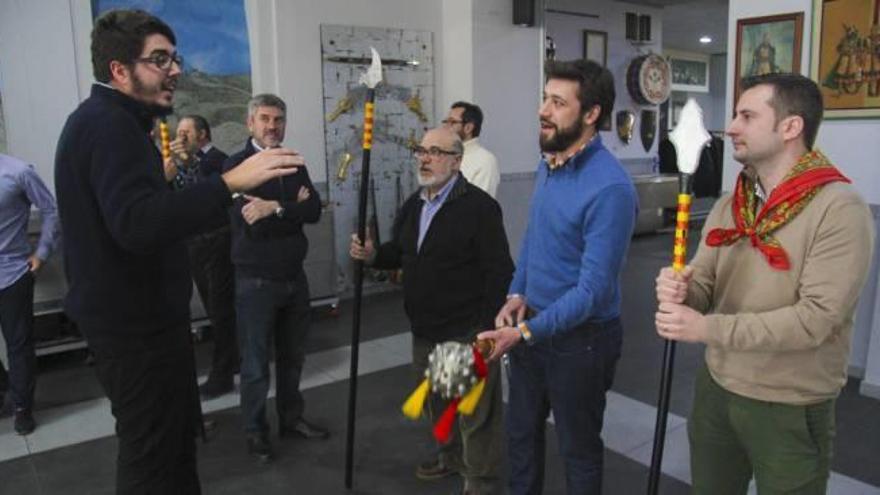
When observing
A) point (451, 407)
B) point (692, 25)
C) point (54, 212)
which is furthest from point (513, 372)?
point (692, 25)

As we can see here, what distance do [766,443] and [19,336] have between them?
135 inches

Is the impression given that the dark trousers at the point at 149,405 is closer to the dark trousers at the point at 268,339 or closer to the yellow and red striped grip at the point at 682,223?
the dark trousers at the point at 268,339

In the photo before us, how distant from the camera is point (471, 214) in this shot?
2453 millimetres

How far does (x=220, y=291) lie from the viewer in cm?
377

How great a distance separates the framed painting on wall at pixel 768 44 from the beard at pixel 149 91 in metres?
3.17

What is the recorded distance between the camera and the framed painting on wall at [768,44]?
12.5ft

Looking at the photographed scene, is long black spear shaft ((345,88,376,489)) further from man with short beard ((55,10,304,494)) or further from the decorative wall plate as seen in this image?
the decorative wall plate

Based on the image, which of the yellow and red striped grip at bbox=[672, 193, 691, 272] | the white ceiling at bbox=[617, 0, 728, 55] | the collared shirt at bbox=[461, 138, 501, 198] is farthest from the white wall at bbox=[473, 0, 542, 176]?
the yellow and red striped grip at bbox=[672, 193, 691, 272]

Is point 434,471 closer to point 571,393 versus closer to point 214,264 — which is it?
point 571,393

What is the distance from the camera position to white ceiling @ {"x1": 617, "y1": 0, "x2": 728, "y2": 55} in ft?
27.6

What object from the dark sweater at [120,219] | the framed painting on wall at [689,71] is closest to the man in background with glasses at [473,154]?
→ the dark sweater at [120,219]

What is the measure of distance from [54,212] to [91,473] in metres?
1.44

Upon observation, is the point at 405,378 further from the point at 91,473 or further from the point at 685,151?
the point at 685,151

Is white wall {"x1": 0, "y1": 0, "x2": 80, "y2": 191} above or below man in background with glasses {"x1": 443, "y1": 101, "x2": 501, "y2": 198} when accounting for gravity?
above
